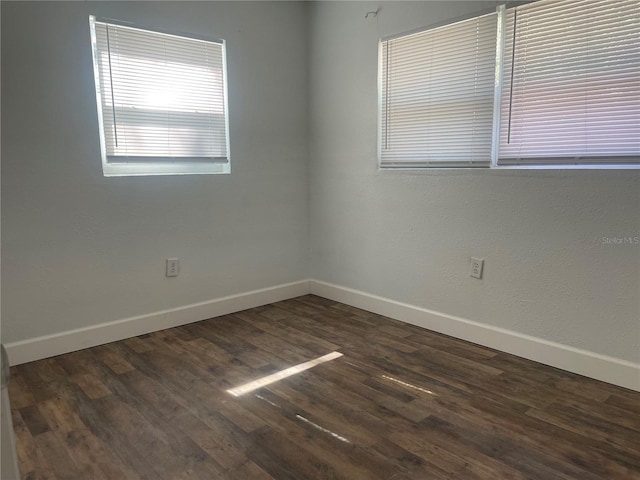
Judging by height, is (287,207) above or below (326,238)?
above

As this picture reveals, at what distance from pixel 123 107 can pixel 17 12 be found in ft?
2.14

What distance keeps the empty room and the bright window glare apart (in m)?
0.01

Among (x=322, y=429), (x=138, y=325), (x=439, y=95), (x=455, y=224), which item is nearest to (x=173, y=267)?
(x=138, y=325)

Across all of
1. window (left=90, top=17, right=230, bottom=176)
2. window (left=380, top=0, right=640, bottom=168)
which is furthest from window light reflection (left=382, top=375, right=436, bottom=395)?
window (left=90, top=17, right=230, bottom=176)

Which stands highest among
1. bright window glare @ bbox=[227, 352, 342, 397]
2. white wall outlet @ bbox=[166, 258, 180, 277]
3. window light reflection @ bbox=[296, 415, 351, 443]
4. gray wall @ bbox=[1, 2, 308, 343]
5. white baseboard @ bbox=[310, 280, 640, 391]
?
gray wall @ bbox=[1, 2, 308, 343]

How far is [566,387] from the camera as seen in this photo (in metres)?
2.19

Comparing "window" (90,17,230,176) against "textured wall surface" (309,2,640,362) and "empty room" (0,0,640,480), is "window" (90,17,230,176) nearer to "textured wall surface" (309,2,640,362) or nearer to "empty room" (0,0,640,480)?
"empty room" (0,0,640,480)

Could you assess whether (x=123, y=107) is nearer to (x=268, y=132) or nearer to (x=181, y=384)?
(x=268, y=132)

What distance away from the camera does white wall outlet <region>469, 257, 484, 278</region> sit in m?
2.67

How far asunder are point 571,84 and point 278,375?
2102 millimetres

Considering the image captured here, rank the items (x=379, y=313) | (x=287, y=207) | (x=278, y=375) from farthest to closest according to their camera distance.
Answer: (x=287, y=207), (x=379, y=313), (x=278, y=375)

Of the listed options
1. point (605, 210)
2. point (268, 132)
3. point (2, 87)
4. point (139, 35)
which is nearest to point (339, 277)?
point (268, 132)

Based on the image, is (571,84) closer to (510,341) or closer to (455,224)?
(455,224)

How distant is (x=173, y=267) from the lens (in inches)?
118
